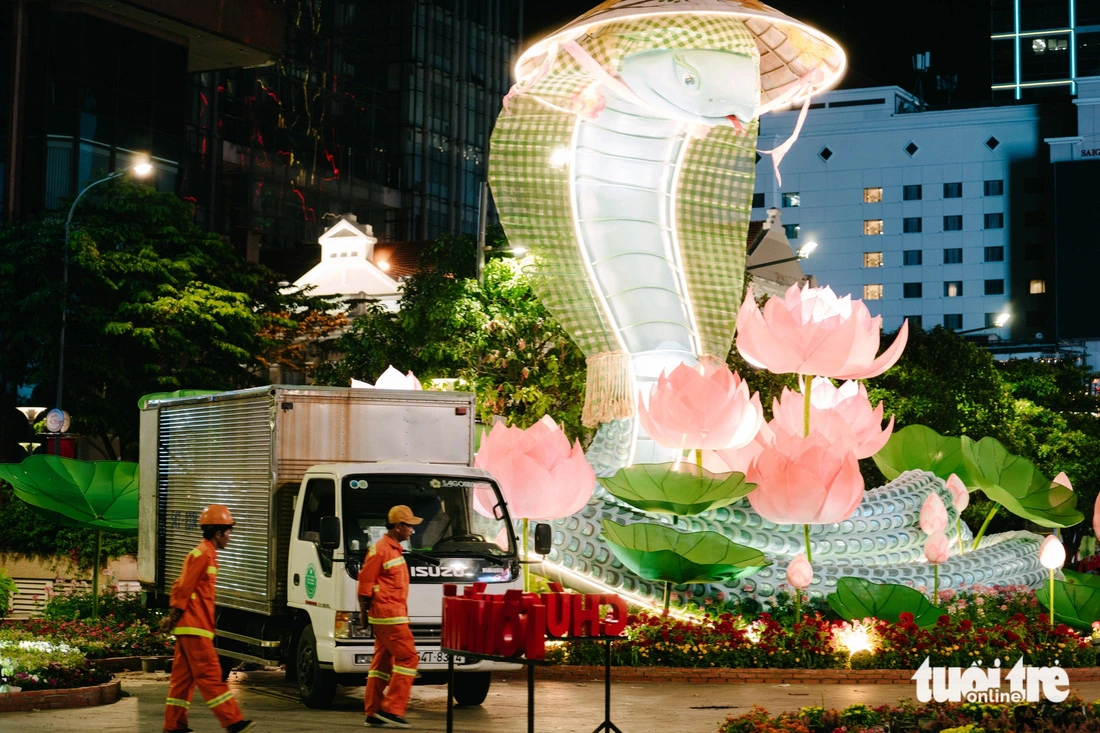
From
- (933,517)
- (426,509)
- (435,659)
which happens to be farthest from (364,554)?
(933,517)

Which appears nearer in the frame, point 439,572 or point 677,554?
point 439,572

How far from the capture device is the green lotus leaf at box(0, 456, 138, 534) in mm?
16922

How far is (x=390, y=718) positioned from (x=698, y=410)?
4991 millimetres

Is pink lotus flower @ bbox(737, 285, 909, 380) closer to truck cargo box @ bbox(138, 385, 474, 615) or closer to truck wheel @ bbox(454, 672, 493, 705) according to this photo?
truck cargo box @ bbox(138, 385, 474, 615)

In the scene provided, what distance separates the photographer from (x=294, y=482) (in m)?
13.1

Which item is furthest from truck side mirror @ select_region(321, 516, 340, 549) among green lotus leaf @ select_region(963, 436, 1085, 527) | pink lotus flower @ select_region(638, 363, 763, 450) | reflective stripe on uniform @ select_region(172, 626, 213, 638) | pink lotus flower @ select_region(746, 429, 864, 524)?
green lotus leaf @ select_region(963, 436, 1085, 527)

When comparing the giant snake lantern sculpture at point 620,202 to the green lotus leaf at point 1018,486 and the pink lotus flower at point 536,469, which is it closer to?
the pink lotus flower at point 536,469

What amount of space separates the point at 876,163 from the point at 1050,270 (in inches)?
475

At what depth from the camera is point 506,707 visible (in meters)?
12.7

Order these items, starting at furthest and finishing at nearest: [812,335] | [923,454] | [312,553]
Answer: [923,454]
[812,335]
[312,553]

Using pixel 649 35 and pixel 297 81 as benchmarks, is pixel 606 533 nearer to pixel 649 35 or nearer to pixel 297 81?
pixel 649 35

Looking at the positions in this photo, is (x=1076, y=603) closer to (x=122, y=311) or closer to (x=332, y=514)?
(x=332, y=514)

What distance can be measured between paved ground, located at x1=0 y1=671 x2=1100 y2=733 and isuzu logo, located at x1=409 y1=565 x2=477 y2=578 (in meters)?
1.04

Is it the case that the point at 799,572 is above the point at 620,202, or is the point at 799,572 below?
below
